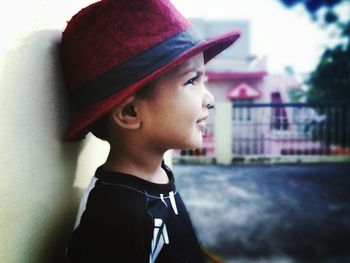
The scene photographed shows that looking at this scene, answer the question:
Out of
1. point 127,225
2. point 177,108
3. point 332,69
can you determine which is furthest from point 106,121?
point 332,69

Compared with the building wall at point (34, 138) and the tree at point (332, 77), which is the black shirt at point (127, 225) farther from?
the tree at point (332, 77)

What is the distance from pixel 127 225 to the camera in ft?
2.76

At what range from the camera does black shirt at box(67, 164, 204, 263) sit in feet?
2.67

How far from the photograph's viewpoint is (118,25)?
2.87 ft

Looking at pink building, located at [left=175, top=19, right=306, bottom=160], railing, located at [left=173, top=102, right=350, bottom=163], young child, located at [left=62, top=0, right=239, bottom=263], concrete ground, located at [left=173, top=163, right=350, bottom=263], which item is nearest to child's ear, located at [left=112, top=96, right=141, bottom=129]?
young child, located at [left=62, top=0, right=239, bottom=263]

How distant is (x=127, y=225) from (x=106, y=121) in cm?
34

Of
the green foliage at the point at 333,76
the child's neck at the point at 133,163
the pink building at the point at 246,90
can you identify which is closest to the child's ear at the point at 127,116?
the child's neck at the point at 133,163

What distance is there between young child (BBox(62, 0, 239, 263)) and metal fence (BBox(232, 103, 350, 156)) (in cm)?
792

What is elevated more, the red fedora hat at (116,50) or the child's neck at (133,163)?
the red fedora hat at (116,50)

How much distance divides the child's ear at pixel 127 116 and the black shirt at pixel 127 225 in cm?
15

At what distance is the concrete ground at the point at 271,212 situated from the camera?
3.24 meters

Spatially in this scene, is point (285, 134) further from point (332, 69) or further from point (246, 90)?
point (246, 90)

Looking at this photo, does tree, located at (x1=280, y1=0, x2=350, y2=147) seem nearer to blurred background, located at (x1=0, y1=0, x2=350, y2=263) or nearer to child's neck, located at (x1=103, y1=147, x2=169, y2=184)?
Result: blurred background, located at (x1=0, y1=0, x2=350, y2=263)

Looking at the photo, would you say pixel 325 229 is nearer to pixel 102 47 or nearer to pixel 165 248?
pixel 165 248
